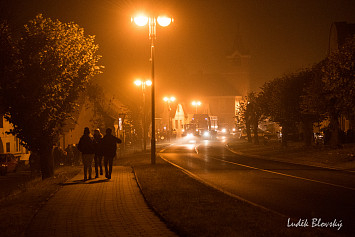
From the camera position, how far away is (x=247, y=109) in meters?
57.2

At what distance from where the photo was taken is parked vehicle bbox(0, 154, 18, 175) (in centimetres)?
2831

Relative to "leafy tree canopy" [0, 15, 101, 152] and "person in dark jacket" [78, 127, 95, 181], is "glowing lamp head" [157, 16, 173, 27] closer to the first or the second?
"leafy tree canopy" [0, 15, 101, 152]

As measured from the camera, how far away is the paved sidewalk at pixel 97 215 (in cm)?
805

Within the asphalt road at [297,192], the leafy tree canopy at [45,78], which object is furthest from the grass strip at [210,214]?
the leafy tree canopy at [45,78]

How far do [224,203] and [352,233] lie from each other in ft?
11.2

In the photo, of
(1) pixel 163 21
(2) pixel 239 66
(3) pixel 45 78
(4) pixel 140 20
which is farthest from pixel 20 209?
(2) pixel 239 66

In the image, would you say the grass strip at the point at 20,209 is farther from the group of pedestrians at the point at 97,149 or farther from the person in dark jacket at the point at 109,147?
the person in dark jacket at the point at 109,147

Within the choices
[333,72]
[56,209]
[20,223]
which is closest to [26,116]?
[56,209]

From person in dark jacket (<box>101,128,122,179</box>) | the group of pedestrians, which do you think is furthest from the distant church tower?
person in dark jacket (<box>101,128,122,179</box>)

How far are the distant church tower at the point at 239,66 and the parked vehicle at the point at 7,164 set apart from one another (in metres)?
121

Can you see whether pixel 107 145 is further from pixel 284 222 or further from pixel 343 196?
pixel 284 222

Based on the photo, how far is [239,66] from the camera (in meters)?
146

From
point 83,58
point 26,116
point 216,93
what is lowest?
point 26,116

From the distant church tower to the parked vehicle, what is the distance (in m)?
121
